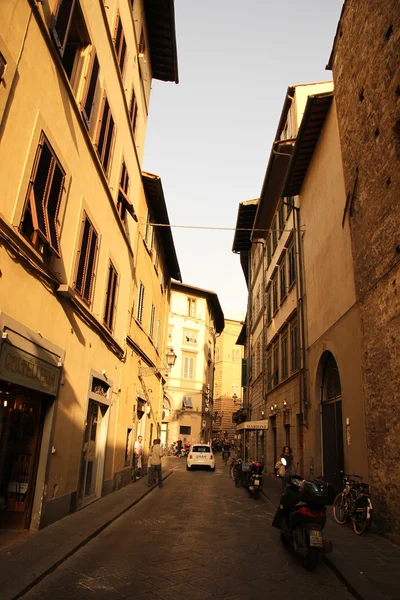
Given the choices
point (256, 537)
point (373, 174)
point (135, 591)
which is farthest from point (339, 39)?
point (135, 591)

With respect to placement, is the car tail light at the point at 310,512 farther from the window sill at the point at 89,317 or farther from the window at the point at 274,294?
the window at the point at 274,294

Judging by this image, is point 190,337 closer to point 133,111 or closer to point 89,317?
point 133,111

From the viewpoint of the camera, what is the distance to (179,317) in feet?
141

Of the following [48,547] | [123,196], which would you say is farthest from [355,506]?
[123,196]

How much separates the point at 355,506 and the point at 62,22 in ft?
32.9

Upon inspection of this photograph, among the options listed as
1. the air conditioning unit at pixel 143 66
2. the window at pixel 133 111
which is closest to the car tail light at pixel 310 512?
the window at pixel 133 111

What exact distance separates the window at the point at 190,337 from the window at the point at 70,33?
114 feet

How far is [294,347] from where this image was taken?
17.7m

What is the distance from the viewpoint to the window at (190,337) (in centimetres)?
4316

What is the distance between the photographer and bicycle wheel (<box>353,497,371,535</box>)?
8086mm

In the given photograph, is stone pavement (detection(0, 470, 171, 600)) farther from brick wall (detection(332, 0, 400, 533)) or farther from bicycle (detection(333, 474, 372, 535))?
brick wall (detection(332, 0, 400, 533))

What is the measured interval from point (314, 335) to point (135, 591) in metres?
10.5

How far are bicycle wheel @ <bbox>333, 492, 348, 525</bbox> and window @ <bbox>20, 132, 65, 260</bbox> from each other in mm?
7392

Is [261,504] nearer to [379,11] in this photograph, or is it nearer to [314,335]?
[314,335]
